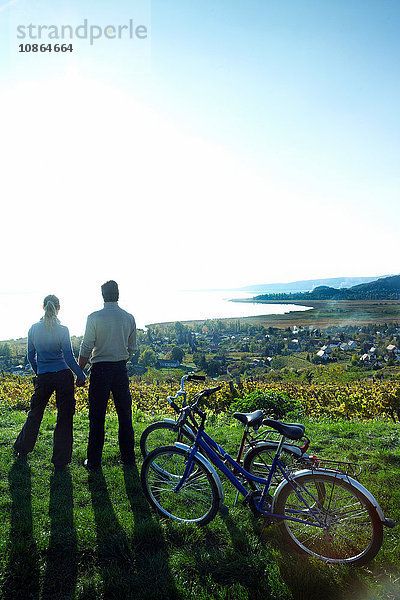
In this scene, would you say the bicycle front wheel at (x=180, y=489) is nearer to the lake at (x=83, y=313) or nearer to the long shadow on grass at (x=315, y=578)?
the long shadow on grass at (x=315, y=578)

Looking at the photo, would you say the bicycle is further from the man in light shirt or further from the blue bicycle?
the man in light shirt

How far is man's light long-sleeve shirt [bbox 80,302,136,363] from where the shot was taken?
4574mm

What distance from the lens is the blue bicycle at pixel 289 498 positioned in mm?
2934

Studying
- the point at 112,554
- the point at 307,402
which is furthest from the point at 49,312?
the point at 307,402

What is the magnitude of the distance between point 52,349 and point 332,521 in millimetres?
3879

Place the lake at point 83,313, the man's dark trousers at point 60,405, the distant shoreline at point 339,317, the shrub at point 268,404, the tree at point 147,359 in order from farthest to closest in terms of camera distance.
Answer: the distant shoreline at point 339,317, the lake at point 83,313, the tree at point 147,359, the shrub at point 268,404, the man's dark trousers at point 60,405

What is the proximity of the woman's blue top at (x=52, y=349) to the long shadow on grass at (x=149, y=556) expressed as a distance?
6.08 feet

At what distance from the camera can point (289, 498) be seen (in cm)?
321

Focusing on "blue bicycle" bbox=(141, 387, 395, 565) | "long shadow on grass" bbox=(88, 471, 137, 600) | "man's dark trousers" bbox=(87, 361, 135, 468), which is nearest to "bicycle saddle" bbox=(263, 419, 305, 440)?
"blue bicycle" bbox=(141, 387, 395, 565)

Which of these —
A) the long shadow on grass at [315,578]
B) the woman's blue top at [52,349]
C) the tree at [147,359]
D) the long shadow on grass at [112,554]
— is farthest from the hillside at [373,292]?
the long shadow on grass at [112,554]

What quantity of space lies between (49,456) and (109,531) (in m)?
2.25

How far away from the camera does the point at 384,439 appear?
5891 mm

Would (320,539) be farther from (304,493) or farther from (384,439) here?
(384,439)

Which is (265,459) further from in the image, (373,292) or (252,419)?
(373,292)
